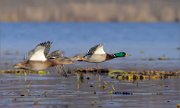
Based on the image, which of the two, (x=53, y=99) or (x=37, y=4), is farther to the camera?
(x=37, y=4)

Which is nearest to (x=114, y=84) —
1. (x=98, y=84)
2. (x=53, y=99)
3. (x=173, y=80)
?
(x=98, y=84)

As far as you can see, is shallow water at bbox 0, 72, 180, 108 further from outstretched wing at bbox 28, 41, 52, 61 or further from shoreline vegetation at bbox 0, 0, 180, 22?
shoreline vegetation at bbox 0, 0, 180, 22

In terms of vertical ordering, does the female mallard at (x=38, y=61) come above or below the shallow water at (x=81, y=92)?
above

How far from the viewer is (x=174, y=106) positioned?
19516 mm

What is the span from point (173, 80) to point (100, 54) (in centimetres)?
239

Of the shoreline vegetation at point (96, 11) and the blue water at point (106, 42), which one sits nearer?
the blue water at point (106, 42)

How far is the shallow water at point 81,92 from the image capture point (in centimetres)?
2008

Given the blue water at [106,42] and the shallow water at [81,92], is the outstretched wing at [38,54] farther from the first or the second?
the blue water at [106,42]

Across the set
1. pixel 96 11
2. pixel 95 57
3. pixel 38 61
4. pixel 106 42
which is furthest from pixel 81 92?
pixel 96 11

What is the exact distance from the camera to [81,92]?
22.4 m

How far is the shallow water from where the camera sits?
790 inches

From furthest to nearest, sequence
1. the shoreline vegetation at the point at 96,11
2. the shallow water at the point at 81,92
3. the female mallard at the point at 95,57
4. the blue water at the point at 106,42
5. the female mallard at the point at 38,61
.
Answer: the shoreline vegetation at the point at 96,11, the blue water at the point at 106,42, the female mallard at the point at 95,57, the female mallard at the point at 38,61, the shallow water at the point at 81,92

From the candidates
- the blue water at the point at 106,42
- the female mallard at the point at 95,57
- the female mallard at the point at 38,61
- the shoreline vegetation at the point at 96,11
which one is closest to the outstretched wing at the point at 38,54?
the female mallard at the point at 38,61

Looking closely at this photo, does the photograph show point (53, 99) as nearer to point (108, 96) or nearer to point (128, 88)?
point (108, 96)
